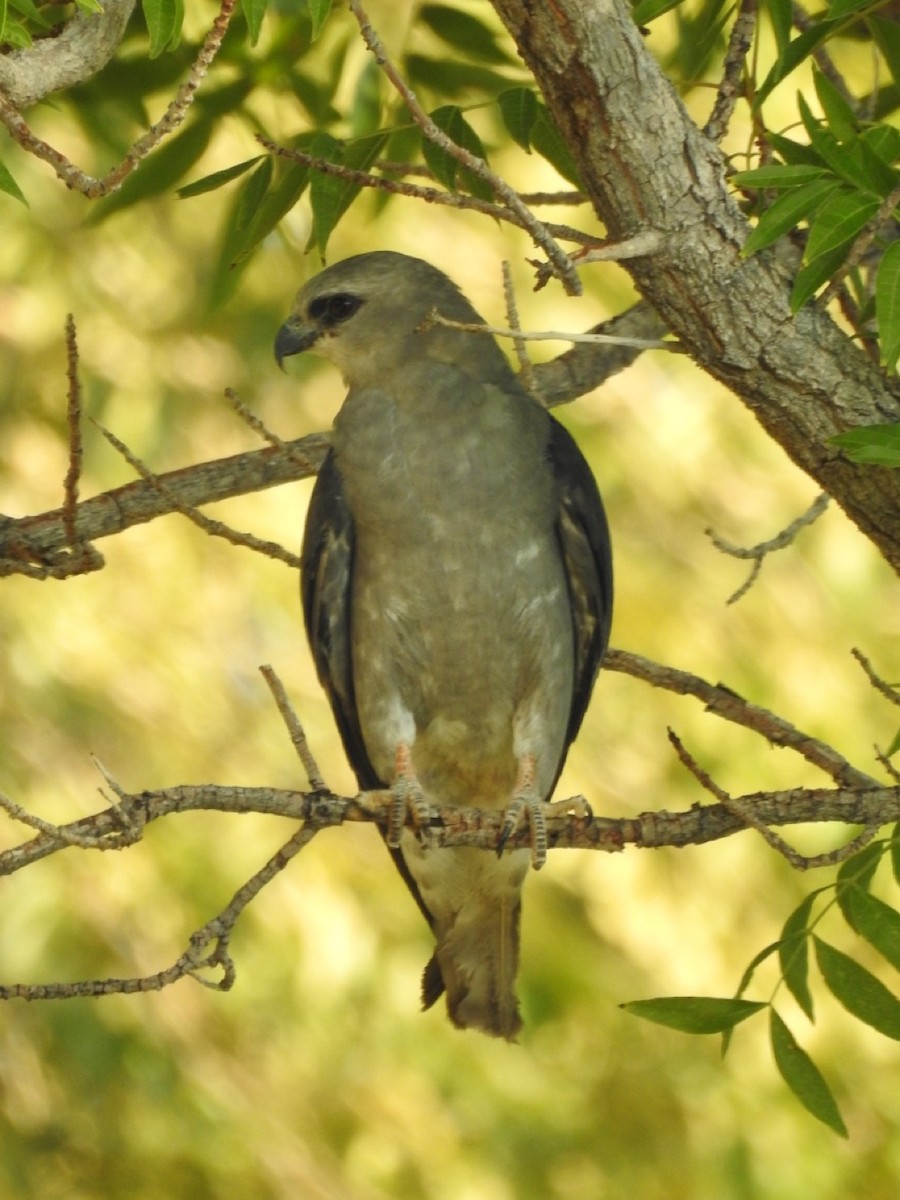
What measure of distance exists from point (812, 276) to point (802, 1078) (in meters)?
1.47

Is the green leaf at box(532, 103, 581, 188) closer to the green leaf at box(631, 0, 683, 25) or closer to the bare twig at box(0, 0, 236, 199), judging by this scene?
the green leaf at box(631, 0, 683, 25)

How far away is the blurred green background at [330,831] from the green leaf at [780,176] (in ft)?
9.58

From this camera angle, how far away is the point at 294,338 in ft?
14.7

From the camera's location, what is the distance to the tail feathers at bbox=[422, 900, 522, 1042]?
4477mm

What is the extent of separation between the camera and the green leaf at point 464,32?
407 cm

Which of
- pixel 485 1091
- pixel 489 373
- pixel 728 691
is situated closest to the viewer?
pixel 728 691

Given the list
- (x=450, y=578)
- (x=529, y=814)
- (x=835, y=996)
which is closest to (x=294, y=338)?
(x=450, y=578)

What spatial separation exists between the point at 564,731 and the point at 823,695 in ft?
6.42

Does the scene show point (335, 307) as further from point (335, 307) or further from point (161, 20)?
point (161, 20)

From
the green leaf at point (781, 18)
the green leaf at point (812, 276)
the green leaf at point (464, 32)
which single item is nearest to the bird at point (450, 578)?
the green leaf at point (464, 32)

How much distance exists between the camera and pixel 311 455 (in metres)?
4.44

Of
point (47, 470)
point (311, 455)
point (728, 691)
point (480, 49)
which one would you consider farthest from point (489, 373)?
point (47, 470)

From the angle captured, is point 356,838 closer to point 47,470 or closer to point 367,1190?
point 367,1190

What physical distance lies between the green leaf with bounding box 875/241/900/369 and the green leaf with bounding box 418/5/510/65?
163 cm
